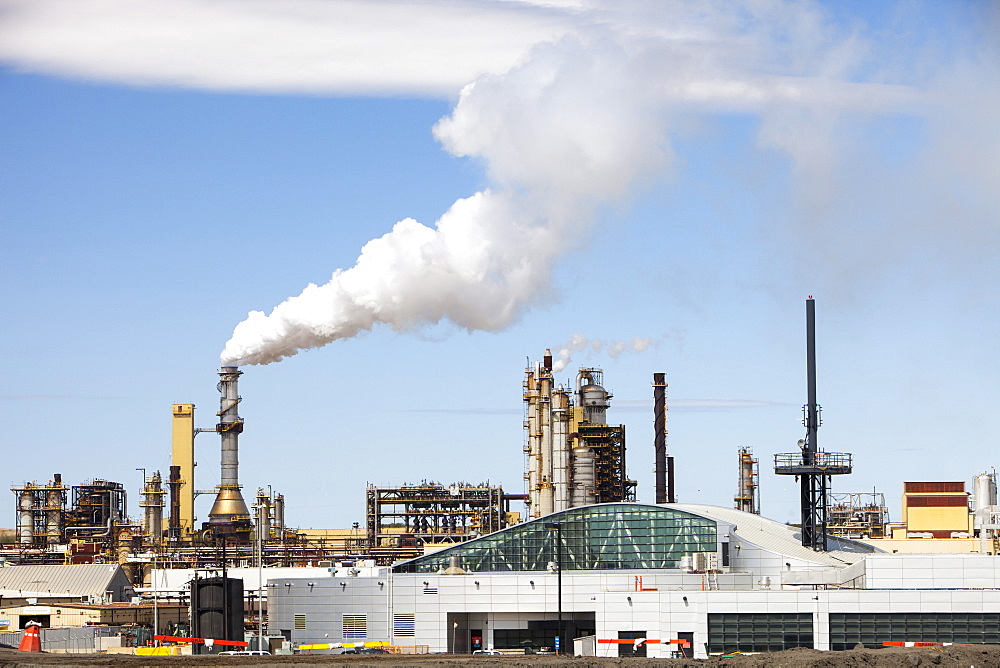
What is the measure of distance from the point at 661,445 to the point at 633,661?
81.8 metres

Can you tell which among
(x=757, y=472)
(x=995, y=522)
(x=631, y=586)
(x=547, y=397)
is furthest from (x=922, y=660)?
(x=757, y=472)

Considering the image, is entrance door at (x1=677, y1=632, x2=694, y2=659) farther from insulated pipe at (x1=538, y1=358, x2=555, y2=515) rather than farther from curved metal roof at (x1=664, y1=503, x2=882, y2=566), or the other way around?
insulated pipe at (x1=538, y1=358, x2=555, y2=515)

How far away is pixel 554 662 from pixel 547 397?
242ft

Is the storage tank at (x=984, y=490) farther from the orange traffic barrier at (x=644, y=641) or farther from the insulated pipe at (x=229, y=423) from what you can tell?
the insulated pipe at (x=229, y=423)

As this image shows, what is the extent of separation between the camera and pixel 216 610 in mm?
73562

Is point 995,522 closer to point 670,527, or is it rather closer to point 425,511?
point 670,527

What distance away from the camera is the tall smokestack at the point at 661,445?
5017 inches

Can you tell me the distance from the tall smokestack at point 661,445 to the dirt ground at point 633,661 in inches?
3021

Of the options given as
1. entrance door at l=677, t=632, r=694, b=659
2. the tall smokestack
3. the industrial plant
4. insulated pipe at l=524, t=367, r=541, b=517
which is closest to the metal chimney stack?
the industrial plant

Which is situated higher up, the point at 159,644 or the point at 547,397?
the point at 547,397

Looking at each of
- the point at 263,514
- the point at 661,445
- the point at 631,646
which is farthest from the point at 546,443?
the point at 631,646

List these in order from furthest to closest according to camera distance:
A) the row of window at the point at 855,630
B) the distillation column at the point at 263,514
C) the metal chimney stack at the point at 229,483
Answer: the metal chimney stack at the point at 229,483, the distillation column at the point at 263,514, the row of window at the point at 855,630

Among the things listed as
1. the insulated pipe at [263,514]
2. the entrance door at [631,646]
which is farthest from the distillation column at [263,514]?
the entrance door at [631,646]

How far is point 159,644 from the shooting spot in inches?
2822
